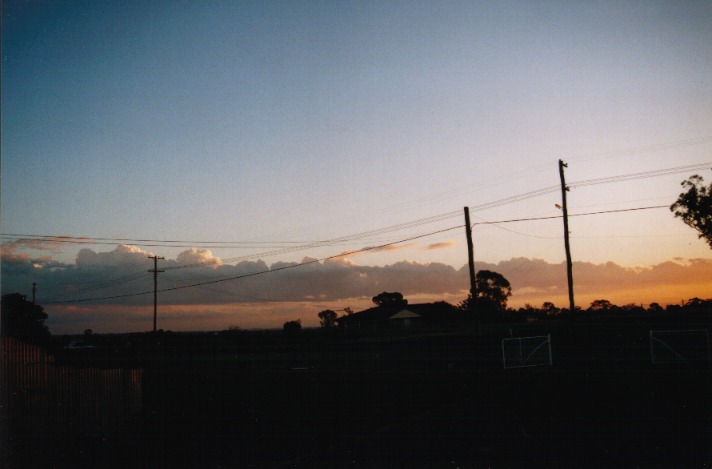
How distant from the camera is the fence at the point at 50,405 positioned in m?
10.3

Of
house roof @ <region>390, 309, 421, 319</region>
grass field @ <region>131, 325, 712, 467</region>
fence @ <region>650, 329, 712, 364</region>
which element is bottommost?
grass field @ <region>131, 325, 712, 467</region>

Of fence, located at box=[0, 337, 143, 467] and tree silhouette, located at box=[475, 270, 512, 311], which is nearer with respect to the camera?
fence, located at box=[0, 337, 143, 467]

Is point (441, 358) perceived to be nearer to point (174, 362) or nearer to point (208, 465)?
point (174, 362)

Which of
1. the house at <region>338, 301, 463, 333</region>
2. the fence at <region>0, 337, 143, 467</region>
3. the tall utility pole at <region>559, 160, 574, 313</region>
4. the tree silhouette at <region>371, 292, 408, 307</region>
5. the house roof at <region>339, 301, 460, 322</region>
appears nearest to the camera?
the fence at <region>0, 337, 143, 467</region>

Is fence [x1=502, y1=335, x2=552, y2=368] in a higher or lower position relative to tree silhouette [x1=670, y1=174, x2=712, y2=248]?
lower

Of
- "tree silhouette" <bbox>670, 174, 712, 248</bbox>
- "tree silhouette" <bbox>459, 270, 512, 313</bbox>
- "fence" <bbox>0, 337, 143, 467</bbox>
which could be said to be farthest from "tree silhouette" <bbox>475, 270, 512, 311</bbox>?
"fence" <bbox>0, 337, 143, 467</bbox>

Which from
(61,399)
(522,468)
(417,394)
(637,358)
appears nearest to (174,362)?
(417,394)

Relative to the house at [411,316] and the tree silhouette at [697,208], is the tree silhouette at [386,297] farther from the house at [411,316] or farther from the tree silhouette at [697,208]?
the tree silhouette at [697,208]

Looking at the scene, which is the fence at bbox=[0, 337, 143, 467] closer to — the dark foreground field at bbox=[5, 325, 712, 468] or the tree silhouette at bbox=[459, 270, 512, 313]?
the dark foreground field at bbox=[5, 325, 712, 468]

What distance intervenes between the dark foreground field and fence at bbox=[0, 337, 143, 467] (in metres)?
0.37

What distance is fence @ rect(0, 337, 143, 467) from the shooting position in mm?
10289

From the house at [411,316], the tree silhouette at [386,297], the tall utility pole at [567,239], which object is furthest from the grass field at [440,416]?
the tree silhouette at [386,297]

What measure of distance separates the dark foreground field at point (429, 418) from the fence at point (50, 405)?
0.37 metres

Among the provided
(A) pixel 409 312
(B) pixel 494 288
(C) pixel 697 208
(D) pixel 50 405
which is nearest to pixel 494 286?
(B) pixel 494 288
